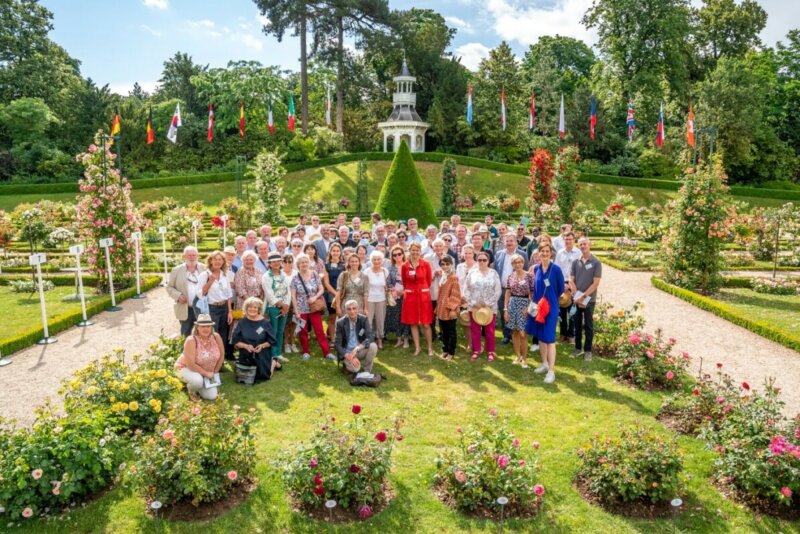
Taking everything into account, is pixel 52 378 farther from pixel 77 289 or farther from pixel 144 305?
pixel 77 289

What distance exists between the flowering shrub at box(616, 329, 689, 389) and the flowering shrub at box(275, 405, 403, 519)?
4271 millimetres

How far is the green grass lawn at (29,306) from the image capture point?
36.2 feet

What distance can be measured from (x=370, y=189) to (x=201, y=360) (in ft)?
100.0

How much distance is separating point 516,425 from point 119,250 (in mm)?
11169

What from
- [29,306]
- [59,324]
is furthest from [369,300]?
[29,306]

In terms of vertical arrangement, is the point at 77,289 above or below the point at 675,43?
below

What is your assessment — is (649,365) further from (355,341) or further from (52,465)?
(52,465)

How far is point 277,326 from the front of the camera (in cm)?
839

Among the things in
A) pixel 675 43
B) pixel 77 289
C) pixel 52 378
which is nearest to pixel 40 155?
pixel 77 289

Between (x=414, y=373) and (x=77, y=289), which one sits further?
(x=77, y=289)

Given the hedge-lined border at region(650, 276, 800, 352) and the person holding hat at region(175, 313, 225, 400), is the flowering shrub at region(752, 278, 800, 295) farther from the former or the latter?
the person holding hat at region(175, 313, 225, 400)

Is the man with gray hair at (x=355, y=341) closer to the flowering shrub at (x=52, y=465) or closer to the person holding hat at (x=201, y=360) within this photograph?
the person holding hat at (x=201, y=360)

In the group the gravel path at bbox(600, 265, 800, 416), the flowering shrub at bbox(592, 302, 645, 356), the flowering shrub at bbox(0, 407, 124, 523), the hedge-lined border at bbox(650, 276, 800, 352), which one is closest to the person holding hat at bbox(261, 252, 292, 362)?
the flowering shrub at bbox(0, 407, 124, 523)

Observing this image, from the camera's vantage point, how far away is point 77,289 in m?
13.9
